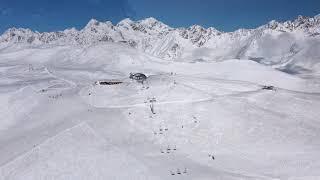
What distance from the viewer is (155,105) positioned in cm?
3316

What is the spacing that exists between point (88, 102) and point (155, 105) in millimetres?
6014

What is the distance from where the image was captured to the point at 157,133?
26938mm

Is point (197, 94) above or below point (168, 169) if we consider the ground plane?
above

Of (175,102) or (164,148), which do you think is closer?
(164,148)

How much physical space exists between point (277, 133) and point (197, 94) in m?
10.9

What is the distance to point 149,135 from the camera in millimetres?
26641

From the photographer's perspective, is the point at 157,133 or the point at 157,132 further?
the point at 157,132

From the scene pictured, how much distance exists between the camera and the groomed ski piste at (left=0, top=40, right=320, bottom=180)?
2094 centimetres

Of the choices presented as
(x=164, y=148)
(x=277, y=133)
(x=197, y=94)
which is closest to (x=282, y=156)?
(x=277, y=133)

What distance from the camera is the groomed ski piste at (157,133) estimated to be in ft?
68.7

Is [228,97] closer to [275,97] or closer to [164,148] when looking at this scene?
[275,97]

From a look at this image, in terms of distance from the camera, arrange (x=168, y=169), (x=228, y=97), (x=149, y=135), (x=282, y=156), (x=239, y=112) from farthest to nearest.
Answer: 1. (x=228, y=97)
2. (x=239, y=112)
3. (x=149, y=135)
4. (x=282, y=156)
5. (x=168, y=169)

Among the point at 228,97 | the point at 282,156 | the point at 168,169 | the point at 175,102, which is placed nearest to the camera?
the point at 168,169

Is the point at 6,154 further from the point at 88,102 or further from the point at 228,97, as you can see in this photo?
the point at 228,97
